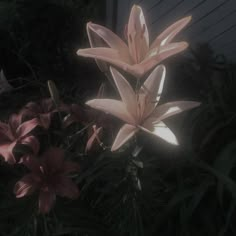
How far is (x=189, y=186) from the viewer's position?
1.29 meters

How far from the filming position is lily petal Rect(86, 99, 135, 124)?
857 millimetres

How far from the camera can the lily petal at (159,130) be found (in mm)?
853

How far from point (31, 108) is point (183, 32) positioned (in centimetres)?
135

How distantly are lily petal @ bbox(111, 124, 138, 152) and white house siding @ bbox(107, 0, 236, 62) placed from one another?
48.4 inches

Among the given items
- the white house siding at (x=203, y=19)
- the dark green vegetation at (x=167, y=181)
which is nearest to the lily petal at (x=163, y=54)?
the dark green vegetation at (x=167, y=181)

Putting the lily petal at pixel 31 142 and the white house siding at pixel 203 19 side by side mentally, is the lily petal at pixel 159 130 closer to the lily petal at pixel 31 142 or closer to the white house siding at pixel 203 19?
the lily petal at pixel 31 142

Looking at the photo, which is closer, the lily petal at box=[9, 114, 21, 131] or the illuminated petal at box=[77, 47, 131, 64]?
the illuminated petal at box=[77, 47, 131, 64]

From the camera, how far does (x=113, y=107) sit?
2.87 feet

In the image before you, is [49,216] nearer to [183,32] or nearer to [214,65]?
[214,65]

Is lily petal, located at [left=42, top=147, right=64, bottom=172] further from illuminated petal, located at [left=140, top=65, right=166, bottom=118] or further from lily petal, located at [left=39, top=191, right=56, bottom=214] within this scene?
illuminated petal, located at [left=140, top=65, right=166, bottom=118]

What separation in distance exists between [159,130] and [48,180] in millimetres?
252

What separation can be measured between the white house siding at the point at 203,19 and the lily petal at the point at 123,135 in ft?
4.03

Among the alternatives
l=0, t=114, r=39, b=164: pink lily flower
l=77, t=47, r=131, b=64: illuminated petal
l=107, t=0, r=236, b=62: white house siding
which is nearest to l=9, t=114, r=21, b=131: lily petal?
l=0, t=114, r=39, b=164: pink lily flower

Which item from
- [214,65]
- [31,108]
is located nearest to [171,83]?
[214,65]
